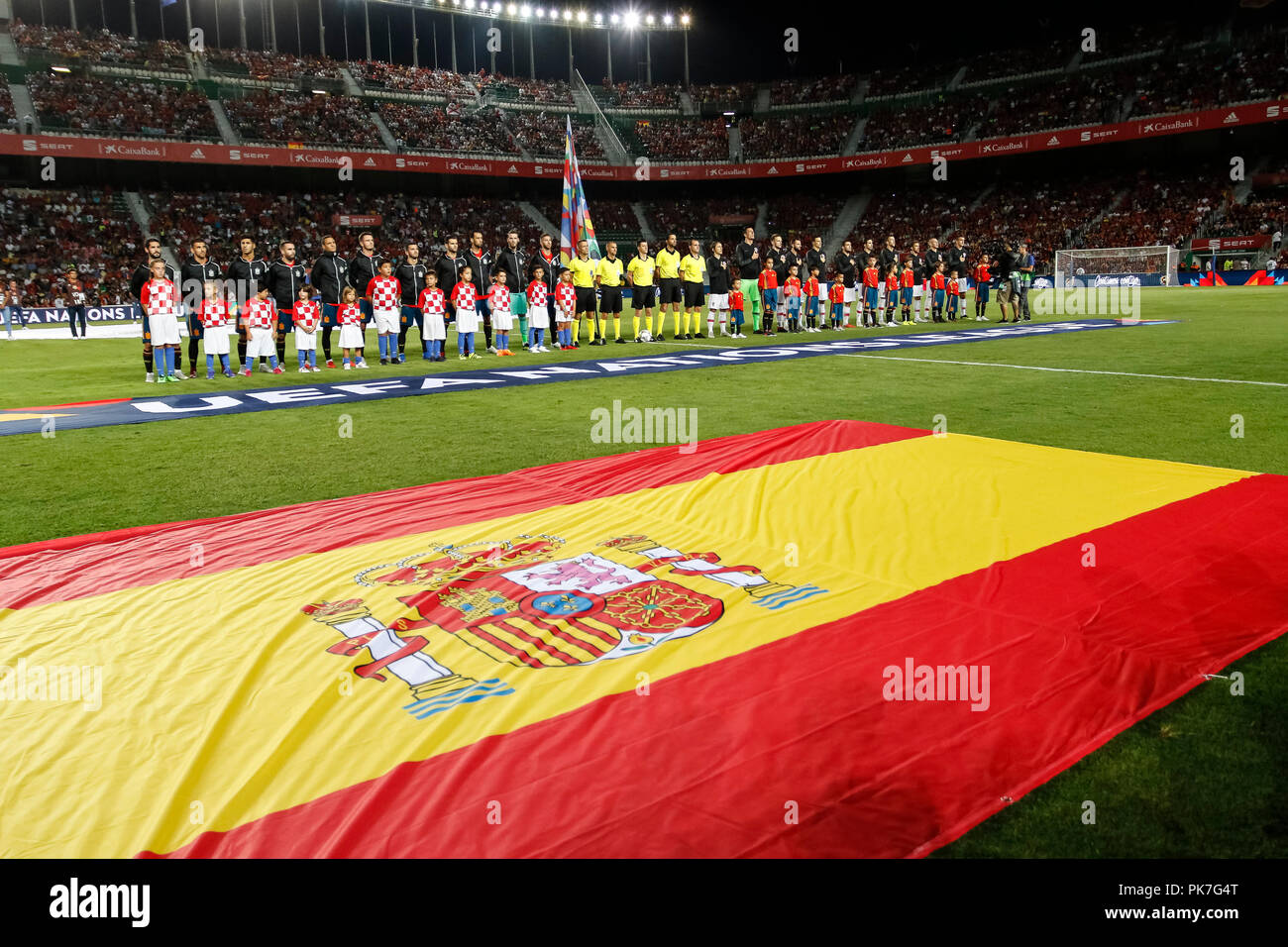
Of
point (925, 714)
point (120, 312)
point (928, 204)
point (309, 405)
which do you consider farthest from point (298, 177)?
point (925, 714)

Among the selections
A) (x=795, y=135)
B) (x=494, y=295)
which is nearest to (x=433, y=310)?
(x=494, y=295)

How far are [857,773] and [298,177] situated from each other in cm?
4013

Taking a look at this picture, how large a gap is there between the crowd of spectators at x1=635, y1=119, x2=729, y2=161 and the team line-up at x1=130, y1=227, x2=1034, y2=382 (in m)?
26.5

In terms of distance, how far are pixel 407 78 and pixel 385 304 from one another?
34.5 metres

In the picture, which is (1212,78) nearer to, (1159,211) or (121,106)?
(1159,211)

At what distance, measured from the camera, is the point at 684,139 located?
145 ft

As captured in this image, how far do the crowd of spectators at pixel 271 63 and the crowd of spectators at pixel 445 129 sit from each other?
12.0 ft

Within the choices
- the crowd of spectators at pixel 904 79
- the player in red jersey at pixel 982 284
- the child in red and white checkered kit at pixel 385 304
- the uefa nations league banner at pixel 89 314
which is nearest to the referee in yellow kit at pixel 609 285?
the child in red and white checkered kit at pixel 385 304

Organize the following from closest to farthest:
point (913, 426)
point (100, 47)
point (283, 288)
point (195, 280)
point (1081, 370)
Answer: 1. point (913, 426)
2. point (1081, 370)
3. point (195, 280)
4. point (283, 288)
5. point (100, 47)

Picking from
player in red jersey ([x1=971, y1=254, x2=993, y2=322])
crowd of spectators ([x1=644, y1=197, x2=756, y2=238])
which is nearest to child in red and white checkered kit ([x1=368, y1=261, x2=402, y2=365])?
player in red jersey ([x1=971, y1=254, x2=993, y2=322])

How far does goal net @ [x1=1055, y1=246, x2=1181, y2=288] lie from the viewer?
1215 inches

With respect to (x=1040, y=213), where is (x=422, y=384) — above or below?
below
